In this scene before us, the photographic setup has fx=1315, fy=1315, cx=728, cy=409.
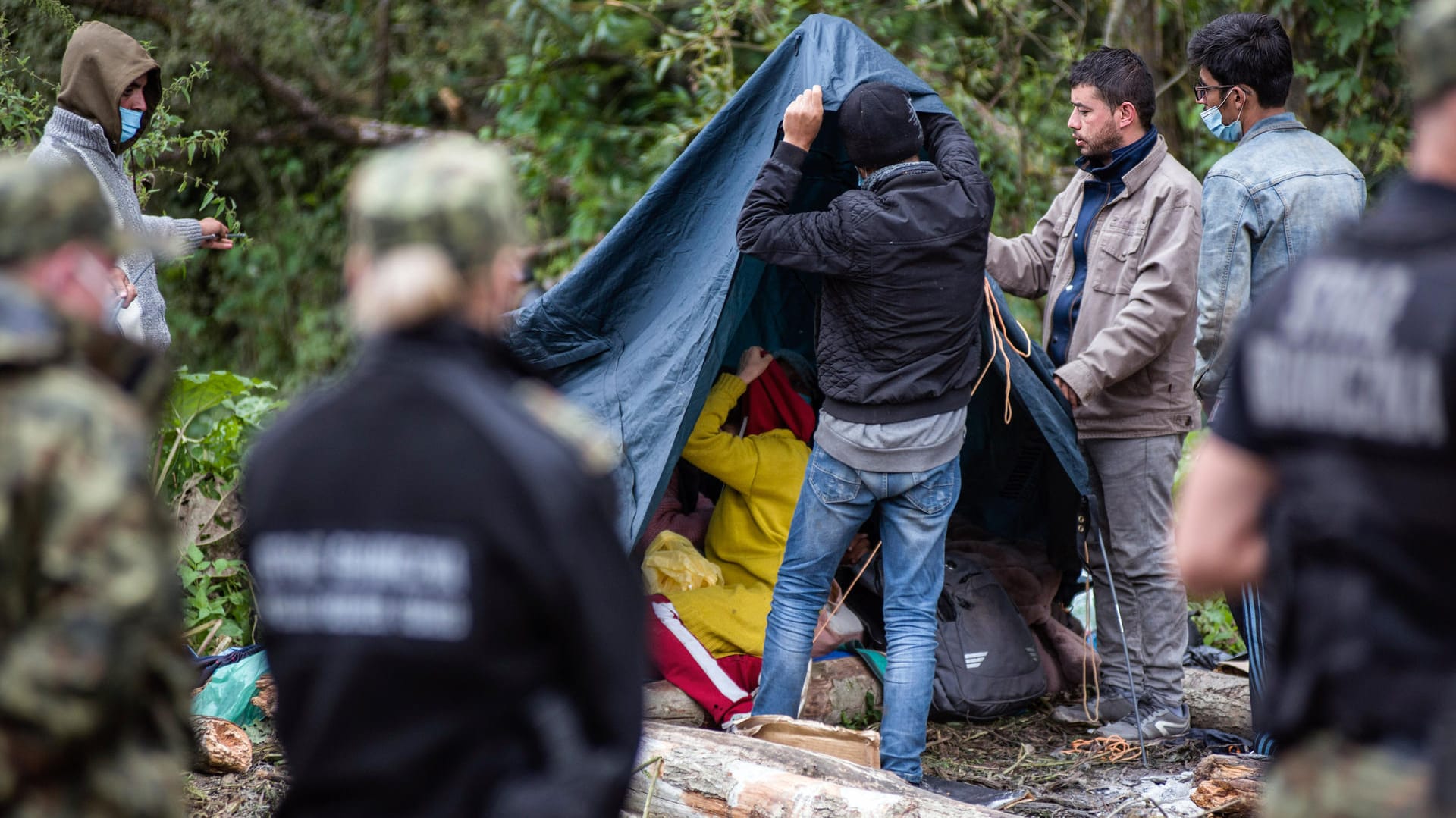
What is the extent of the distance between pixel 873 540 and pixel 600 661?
328 centimetres

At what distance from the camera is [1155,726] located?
14.4 ft

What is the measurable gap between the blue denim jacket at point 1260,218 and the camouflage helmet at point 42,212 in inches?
122

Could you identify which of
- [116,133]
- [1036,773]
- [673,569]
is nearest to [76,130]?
[116,133]

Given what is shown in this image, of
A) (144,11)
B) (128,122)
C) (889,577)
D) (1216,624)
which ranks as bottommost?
(1216,624)

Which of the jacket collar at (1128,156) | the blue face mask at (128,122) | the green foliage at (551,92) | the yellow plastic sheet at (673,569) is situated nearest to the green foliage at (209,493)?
the blue face mask at (128,122)

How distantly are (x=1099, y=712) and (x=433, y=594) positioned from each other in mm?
3435

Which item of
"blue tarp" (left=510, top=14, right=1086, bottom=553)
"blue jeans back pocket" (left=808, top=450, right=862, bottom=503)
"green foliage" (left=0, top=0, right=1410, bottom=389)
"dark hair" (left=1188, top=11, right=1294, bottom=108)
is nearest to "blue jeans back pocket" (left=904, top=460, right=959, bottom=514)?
"blue jeans back pocket" (left=808, top=450, right=862, bottom=503)

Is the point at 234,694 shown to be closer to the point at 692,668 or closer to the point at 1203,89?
the point at 692,668

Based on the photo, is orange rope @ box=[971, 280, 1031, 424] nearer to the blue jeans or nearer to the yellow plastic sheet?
the blue jeans

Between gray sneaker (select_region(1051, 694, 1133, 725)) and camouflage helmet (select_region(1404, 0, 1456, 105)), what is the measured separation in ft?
10.5

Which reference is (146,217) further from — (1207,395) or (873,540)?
(1207,395)

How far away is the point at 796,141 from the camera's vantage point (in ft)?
12.5

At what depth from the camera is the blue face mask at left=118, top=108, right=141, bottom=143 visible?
13.9 ft

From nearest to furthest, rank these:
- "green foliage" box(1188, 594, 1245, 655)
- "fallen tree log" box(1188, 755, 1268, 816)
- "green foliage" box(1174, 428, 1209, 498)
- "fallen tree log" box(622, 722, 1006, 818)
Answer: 1. "fallen tree log" box(622, 722, 1006, 818)
2. "fallen tree log" box(1188, 755, 1268, 816)
3. "green foliage" box(1188, 594, 1245, 655)
4. "green foliage" box(1174, 428, 1209, 498)
